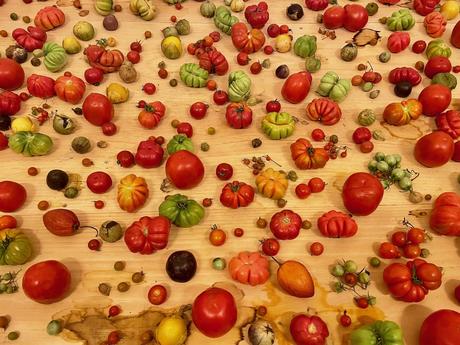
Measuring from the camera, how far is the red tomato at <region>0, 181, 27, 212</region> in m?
2.01

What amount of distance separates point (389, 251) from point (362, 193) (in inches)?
11.6

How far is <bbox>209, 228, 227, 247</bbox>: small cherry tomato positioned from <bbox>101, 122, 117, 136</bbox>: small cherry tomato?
82 cm

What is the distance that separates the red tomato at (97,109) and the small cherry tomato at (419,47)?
6.42ft

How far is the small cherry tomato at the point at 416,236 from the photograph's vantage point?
197cm

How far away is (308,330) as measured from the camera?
171 centimetres

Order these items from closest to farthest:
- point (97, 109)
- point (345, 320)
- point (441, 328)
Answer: point (441, 328), point (345, 320), point (97, 109)

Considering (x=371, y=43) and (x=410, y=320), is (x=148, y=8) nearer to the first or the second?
(x=371, y=43)

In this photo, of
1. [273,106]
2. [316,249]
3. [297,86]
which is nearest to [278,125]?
[273,106]

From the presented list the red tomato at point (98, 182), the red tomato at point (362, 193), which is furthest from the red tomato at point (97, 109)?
the red tomato at point (362, 193)

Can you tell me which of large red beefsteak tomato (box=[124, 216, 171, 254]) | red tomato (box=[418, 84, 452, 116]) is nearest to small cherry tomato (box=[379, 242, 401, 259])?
red tomato (box=[418, 84, 452, 116])

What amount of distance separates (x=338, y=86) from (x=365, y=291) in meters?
1.16

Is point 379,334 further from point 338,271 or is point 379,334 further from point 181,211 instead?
point 181,211

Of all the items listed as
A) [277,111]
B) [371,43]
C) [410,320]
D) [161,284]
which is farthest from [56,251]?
[371,43]

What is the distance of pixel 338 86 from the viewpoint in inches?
95.1
